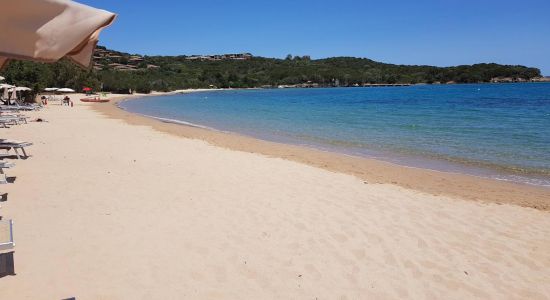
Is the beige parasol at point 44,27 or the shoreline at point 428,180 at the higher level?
the beige parasol at point 44,27

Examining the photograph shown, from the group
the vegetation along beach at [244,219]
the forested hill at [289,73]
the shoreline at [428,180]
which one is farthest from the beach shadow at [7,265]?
the forested hill at [289,73]

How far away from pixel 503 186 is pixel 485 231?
13.6ft

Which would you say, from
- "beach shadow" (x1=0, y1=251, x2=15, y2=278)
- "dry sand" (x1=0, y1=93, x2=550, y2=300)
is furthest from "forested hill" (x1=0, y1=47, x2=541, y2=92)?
"beach shadow" (x1=0, y1=251, x2=15, y2=278)

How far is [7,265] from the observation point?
420 centimetres

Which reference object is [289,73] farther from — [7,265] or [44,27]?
[44,27]

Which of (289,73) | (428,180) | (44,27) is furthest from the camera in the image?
(289,73)

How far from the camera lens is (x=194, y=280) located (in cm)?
418

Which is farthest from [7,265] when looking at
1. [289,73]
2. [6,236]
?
[289,73]

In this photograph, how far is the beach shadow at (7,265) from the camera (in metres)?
4.07

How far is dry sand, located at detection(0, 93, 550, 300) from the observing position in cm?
414

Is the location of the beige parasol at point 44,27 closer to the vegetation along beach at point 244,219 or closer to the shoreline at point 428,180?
the vegetation along beach at point 244,219

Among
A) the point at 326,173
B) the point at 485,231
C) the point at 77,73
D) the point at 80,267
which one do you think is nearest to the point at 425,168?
the point at 326,173

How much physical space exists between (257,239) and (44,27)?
144 inches

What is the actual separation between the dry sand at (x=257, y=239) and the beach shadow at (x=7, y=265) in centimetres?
7
